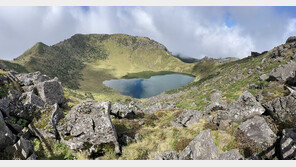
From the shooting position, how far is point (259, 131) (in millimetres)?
9250

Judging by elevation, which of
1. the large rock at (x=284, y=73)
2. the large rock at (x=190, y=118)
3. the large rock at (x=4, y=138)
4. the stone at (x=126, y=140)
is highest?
the large rock at (x=284, y=73)

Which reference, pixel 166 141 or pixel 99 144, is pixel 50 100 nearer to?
pixel 99 144

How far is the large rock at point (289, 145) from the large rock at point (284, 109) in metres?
2.40

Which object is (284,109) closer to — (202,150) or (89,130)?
(202,150)

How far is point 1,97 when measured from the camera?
440 inches

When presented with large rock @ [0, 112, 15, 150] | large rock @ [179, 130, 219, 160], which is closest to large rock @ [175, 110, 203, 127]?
large rock @ [179, 130, 219, 160]

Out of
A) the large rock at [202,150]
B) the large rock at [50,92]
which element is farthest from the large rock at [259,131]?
the large rock at [50,92]

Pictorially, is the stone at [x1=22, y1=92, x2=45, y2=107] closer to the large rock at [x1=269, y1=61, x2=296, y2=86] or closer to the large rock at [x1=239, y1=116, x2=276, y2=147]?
the large rock at [x1=239, y1=116, x2=276, y2=147]

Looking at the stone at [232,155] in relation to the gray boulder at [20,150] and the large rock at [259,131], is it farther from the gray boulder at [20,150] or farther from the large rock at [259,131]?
the gray boulder at [20,150]

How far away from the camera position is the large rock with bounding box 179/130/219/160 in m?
8.54

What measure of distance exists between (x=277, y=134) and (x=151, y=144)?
28.1ft

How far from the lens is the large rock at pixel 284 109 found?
9859mm

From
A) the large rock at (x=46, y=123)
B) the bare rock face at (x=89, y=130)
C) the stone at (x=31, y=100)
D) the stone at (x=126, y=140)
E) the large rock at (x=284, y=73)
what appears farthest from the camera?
the large rock at (x=284, y=73)

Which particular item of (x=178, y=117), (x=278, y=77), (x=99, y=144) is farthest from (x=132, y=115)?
(x=278, y=77)
